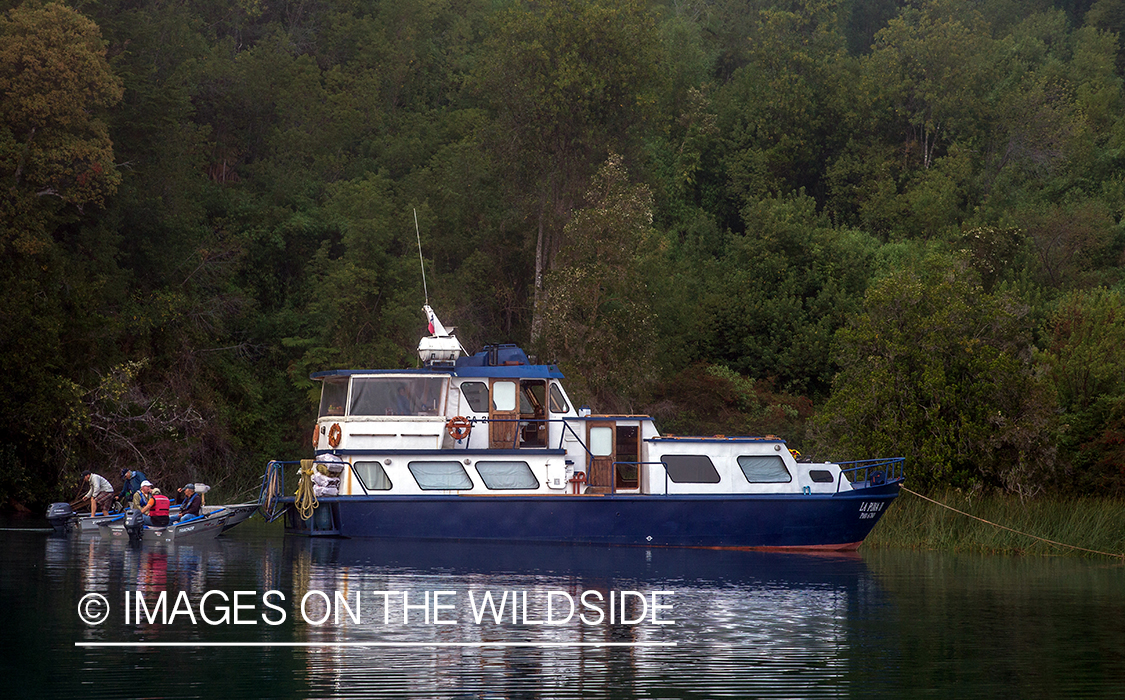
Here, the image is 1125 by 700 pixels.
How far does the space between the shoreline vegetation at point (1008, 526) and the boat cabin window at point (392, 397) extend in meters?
9.94

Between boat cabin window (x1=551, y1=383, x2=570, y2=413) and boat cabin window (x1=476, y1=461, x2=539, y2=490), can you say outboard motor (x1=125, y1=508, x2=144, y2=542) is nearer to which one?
boat cabin window (x1=476, y1=461, x2=539, y2=490)

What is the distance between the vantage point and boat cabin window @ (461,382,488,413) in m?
27.9

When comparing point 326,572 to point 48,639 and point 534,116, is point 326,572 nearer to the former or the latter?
point 48,639

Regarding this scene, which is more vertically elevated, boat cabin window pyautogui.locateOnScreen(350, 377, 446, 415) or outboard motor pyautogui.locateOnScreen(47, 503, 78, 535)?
boat cabin window pyautogui.locateOnScreen(350, 377, 446, 415)

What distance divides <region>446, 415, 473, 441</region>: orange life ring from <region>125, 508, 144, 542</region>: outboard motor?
651cm

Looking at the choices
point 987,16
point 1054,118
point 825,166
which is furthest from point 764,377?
point 987,16

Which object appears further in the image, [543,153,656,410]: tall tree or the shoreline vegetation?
[543,153,656,410]: tall tree

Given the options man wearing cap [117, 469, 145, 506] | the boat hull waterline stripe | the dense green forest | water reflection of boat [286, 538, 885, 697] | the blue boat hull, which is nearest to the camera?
water reflection of boat [286, 538, 885, 697]

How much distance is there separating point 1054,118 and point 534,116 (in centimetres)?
2631

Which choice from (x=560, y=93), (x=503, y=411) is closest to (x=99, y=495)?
(x=503, y=411)

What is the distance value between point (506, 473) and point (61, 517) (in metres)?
10.2

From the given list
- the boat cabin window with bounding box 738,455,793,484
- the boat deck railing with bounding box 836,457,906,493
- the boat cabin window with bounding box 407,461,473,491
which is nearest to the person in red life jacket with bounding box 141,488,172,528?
the boat cabin window with bounding box 407,461,473,491

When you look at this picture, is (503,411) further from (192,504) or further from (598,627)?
(598,627)

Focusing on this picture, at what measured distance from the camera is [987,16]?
2894 inches
